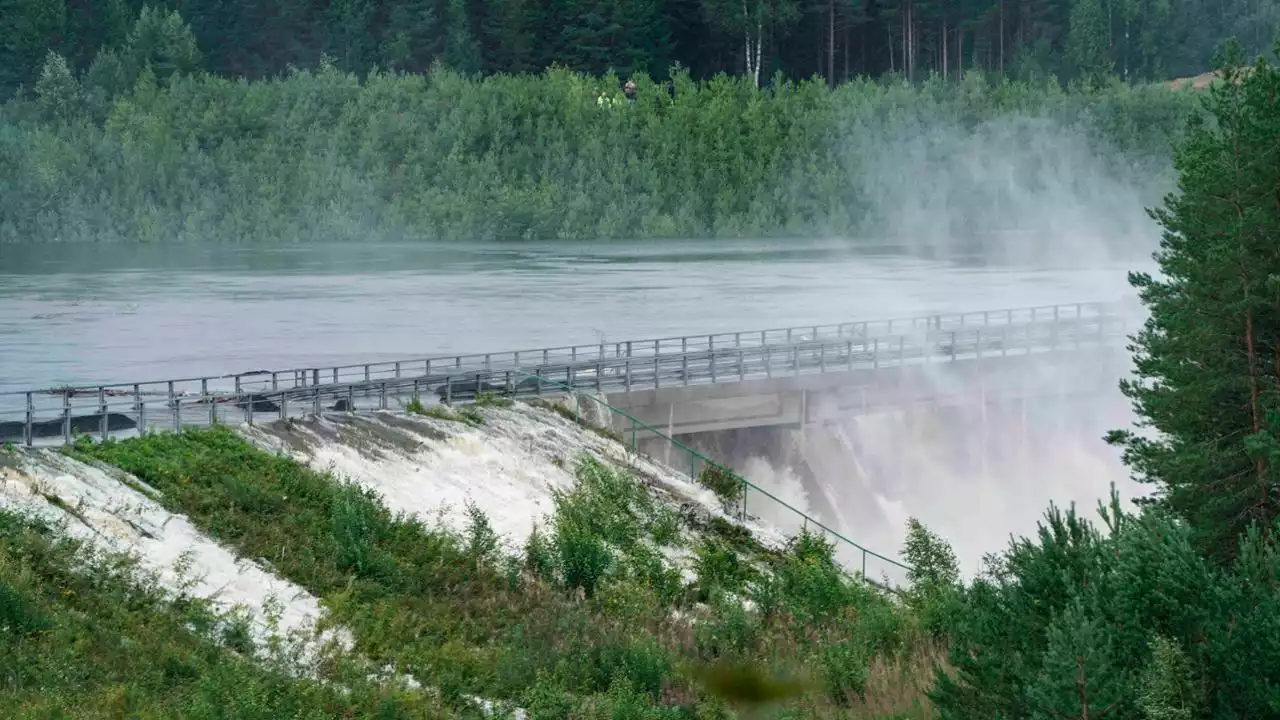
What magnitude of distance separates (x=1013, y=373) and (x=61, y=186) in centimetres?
9202

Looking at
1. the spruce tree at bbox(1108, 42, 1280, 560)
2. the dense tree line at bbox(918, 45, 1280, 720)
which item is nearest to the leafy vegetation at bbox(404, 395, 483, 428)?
the spruce tree at bbox(1108, 42, 1280, 560)

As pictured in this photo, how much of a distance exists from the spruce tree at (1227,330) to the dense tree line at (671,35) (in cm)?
11611

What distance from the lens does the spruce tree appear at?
89.3ft

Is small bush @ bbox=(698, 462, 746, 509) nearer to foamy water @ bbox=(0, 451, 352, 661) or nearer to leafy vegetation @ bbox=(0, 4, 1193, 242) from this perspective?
foamy water @ bbox=(0, 451, 352, 661)

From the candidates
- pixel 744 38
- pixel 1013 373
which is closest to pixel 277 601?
pixel 1013 373

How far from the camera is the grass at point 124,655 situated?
21.6m

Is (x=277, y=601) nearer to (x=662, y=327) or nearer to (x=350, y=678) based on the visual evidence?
(x=350, y=678)

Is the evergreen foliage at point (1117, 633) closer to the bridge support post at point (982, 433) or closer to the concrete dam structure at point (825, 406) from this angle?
the concrete dam structure at point (825, 406)

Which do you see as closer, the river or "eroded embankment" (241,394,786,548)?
"eroded embankment" (241,394,786,548)

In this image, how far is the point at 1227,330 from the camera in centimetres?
2827

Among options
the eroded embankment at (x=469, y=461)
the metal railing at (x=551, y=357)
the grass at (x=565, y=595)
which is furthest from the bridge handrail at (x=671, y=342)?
the grass at (x=565, y=595)

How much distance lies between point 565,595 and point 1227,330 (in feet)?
33.4

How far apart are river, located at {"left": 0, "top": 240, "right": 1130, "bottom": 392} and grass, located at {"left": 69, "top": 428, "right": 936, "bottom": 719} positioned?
101 ft

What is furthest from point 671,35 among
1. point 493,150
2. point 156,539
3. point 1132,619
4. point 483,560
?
point 1132,619
